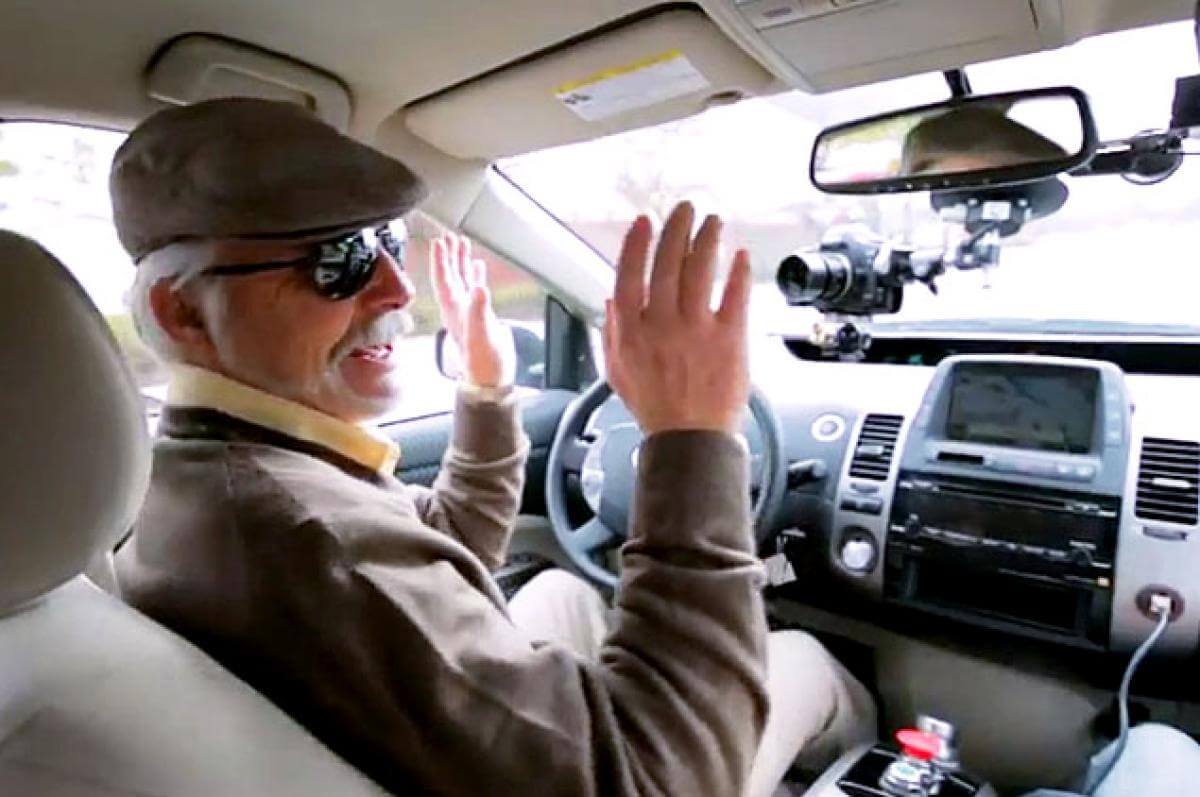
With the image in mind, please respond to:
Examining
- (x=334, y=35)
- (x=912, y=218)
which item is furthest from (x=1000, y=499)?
(x=334, y=35)

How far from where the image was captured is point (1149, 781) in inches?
72.1

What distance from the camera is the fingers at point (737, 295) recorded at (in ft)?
3.68

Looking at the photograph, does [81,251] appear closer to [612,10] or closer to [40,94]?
[40,94]

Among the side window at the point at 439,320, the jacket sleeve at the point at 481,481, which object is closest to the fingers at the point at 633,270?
the side window at the point at 439,320

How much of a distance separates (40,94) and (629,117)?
34.6 inches

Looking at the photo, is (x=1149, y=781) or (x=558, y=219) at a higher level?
(x=558, y=219)

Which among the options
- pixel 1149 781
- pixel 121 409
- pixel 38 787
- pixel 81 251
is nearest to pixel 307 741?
pixel 38 787

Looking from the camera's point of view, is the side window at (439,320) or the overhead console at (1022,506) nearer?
the side window at (439,320)

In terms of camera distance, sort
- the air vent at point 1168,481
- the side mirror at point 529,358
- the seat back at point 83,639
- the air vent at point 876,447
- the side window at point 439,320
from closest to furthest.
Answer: the seat back at point 83,639 < the side window at point 439,320 < the air vent at point 1168,481 < the air vent at point 876,447 < the side mirror at point 529,358

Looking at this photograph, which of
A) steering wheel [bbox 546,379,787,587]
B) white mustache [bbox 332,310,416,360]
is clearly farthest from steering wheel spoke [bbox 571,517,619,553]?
white mustache [bbox 332,310,416,360]

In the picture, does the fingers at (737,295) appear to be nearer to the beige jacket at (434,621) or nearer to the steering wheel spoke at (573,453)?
the beige jacket at (434,621)

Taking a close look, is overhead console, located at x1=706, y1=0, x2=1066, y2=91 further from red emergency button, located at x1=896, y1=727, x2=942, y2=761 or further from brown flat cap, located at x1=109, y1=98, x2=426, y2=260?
red emergency button, located at x1=896, y1=727, x2=942, y2=761

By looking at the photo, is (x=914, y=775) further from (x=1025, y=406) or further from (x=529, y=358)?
(x=529, y=358)

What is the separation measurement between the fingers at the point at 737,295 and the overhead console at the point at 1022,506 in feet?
→ 4.07
